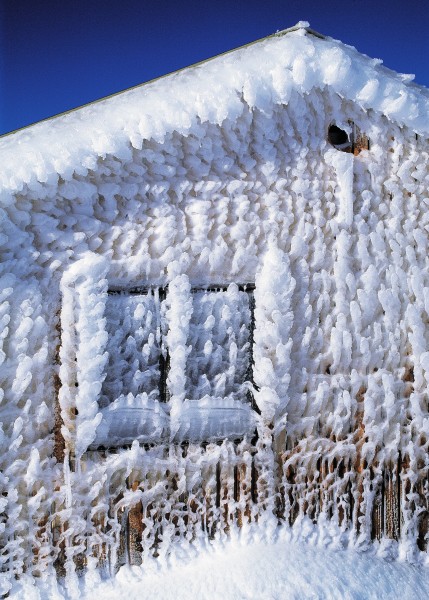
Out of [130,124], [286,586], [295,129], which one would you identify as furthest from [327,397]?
[130,124]

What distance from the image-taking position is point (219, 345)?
3254mm

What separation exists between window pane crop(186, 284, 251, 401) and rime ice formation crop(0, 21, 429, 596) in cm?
1

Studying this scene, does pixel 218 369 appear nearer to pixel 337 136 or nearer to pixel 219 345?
pixel 219 345

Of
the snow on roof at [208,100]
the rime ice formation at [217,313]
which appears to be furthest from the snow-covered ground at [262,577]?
the snow on roof at [208,100]

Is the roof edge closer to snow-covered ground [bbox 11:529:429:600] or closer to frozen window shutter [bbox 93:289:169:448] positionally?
frozen window shutter [bbox 93:289:169:448]

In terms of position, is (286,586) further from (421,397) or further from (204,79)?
(204,79)

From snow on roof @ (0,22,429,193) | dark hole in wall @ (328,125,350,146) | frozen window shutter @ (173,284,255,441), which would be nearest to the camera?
snow on roof @ (0,22,429,193)

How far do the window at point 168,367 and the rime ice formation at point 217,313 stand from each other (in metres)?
0.01

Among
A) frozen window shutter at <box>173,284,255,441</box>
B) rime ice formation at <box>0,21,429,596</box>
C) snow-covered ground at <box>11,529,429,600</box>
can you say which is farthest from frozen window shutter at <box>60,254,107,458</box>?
snow-covered ground at <box>11,529,429,600</box>

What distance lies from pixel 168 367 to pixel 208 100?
138cm

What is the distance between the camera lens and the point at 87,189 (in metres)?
2.97

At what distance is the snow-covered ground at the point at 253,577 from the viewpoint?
2924 mm

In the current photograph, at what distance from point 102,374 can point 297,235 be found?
1.30m

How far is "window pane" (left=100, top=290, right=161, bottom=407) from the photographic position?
3.05 m
